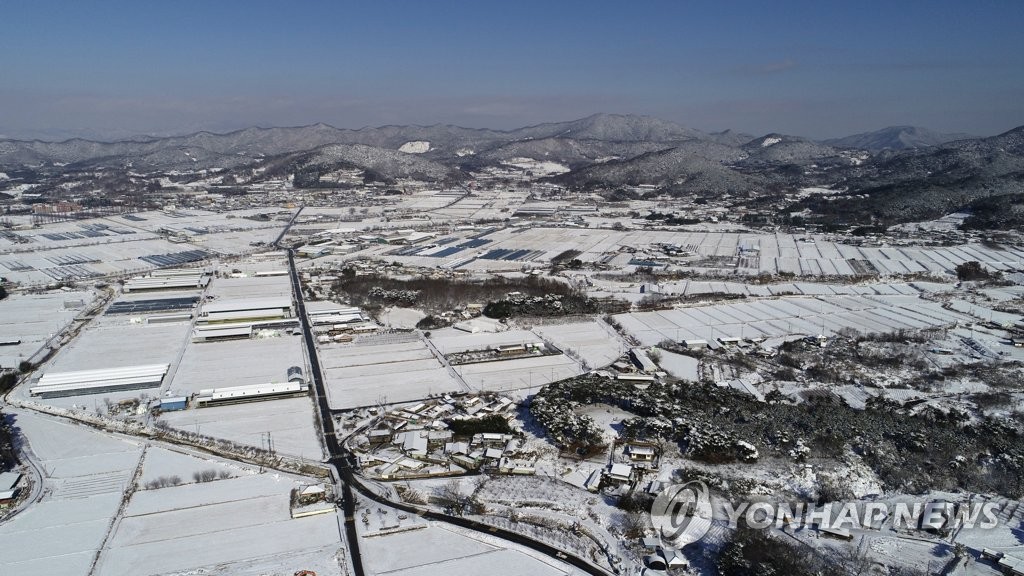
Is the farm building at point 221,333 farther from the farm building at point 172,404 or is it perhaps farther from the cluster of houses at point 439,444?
the cluster of houses at point 439,444

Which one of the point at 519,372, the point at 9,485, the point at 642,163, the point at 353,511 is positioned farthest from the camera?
the point at 642,163

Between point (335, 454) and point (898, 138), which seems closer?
point (335, 454)

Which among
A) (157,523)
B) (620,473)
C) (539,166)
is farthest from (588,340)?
(539,166)

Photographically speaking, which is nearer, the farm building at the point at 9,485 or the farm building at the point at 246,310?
the farm building at the point at 9,485

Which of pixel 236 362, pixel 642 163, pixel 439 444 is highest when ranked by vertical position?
pixel 642 163

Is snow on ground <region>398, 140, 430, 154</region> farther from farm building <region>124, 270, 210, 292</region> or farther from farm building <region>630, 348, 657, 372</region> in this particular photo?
farm building <region>630, 348, 657, 372</region>

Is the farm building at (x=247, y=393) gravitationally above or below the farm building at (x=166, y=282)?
below

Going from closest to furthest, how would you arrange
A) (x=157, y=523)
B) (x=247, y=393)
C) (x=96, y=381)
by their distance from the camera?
(x=157, y=523) < (x=247, y=393) < (x=96, y=381)

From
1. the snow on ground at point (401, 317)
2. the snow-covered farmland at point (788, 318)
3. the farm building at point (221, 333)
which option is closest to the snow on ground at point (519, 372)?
the snow-covered farmland at point (788, 318)

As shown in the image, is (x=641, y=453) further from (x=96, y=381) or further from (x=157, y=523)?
(x=96, y=381)
